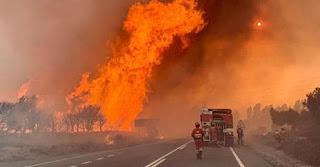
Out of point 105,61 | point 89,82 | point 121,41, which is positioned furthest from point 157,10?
point 89,82

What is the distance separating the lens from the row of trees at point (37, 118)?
81250mm

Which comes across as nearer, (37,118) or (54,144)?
(54,144)

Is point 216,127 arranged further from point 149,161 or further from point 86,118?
point 86,118

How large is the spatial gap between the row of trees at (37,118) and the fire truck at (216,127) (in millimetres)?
36803

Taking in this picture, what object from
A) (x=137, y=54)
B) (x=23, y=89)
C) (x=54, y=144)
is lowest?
(x=54, y=144)

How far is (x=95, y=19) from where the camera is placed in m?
68.6

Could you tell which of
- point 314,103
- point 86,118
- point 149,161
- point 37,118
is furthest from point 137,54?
point 149,161

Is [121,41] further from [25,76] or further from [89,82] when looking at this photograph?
[25,76]

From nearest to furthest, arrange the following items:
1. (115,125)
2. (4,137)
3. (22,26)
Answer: (4,137) → (22,26) → (115,125)

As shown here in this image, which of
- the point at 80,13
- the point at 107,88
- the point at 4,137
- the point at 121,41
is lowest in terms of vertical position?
the point at 4,137

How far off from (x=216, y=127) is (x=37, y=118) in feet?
144

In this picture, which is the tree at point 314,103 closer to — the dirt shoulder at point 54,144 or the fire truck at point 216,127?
the fire truck at point 216,127

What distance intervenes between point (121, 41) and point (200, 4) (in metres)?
12.5

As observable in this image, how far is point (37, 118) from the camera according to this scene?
84938 mm
